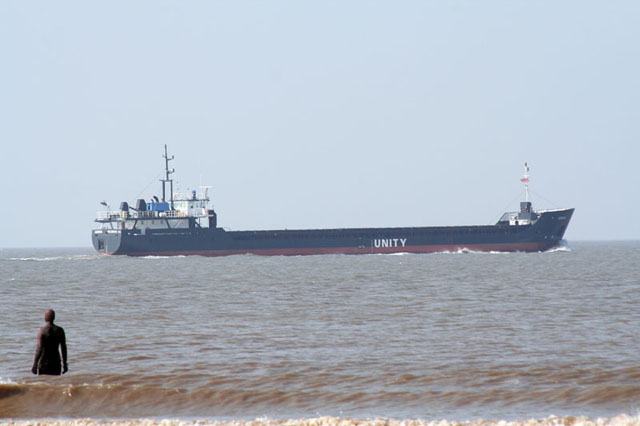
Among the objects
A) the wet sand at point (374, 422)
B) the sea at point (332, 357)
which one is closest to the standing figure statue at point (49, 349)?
the sea at point (332, 357)

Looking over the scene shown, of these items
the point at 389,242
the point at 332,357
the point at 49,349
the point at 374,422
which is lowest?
the point at 332,357

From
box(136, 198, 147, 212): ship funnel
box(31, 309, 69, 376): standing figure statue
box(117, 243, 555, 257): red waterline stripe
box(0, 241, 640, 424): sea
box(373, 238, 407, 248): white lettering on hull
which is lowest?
box(0, 241, 640, 424): sea

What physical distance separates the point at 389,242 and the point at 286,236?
10.8m

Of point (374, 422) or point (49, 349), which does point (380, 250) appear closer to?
point (49, 349)

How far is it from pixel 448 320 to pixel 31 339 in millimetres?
12070

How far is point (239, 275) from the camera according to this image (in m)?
51.2

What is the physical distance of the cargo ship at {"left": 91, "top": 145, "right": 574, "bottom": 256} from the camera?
7812 cm

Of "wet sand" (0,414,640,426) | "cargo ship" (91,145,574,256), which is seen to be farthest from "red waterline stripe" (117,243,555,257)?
"wet sand" (0,414,640,426)

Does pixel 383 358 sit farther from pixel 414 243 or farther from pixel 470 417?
pixel 414 243

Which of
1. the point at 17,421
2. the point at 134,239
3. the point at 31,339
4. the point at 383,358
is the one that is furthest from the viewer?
the point at 134,239

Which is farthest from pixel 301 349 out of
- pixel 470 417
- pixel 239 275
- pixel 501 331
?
pixel 239 275

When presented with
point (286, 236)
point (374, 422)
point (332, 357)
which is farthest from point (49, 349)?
point (286, 236)

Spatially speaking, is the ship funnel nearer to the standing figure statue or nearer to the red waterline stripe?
the red waterline stripe

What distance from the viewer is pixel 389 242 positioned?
267ft
